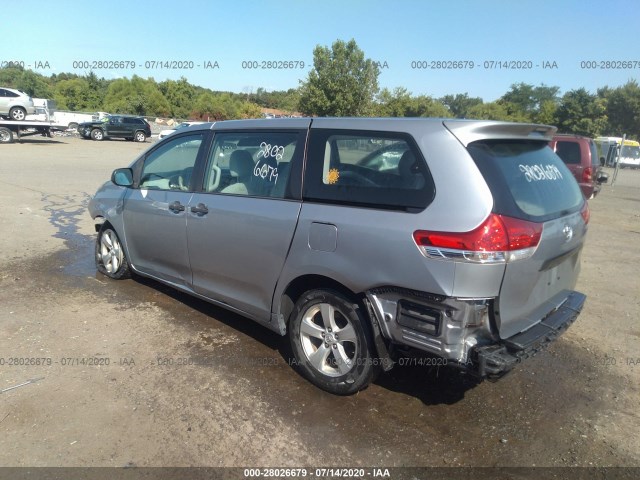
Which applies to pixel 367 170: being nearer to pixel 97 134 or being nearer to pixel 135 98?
pixel 97 134

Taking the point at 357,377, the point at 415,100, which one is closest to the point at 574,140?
the point at 357,377

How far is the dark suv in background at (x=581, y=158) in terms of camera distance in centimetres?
1128

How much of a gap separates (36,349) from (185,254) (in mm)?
1365

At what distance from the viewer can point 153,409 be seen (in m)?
3.13

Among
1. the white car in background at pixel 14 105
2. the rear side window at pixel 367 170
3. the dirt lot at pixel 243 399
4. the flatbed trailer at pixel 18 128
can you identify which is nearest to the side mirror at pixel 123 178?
the dirt lot at pixel 243 399

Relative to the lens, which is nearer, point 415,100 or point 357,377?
point 357,377

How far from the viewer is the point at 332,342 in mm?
3355

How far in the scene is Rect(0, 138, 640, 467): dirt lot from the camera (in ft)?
9.19

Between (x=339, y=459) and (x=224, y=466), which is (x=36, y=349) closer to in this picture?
(x=224, y=466)

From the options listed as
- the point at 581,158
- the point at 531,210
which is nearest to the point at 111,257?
the point at 531,210

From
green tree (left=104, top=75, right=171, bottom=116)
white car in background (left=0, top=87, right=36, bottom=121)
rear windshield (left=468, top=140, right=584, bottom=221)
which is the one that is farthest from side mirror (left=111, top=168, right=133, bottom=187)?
green tree (left=104, top=75, right=171, bottom=116)

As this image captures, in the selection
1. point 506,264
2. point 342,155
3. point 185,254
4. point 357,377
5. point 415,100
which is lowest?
point 357,377

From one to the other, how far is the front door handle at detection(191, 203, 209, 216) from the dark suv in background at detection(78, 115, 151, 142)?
32.7 m

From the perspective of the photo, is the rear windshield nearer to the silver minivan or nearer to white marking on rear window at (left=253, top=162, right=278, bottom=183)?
the silver minivan
